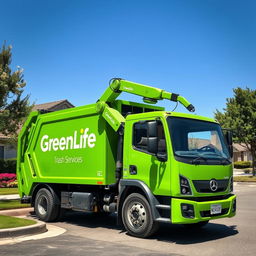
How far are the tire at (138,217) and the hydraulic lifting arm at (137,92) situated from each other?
2.56 metres

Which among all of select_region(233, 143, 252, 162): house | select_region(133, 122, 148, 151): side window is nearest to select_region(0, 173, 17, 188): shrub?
select_region(133, 122, 148, 151): side window

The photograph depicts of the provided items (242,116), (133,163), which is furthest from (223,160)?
(242,116)

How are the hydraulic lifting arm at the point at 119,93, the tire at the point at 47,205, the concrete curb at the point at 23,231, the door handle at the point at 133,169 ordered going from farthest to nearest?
the tire at the point at 47,205
the hydraulic lifting arm at the point at 119,93
the door handle at the point at 133,169
the concrete curb at the point at 23,231

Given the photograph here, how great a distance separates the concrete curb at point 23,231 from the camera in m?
7.73

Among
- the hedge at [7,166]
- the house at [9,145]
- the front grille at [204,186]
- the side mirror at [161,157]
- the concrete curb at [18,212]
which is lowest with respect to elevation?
the concrete curb at [18,212]

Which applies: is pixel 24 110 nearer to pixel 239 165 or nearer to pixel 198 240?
pixel 198 240

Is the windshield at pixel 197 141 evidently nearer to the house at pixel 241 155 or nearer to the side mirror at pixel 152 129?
the side mirror at pixel 152 129

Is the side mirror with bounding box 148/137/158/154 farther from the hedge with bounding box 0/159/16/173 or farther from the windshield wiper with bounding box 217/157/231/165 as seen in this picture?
the hedge with bounding box 0/159/16/173

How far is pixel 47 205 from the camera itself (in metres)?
10.4

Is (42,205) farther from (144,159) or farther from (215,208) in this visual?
(215,208)

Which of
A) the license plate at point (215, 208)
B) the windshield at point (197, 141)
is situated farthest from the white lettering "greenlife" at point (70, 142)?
the license plate at point (215, 208)

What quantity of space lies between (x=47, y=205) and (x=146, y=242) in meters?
3.89

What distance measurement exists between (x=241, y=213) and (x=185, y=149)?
18.2 feet

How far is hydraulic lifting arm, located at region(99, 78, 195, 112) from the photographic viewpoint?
915 centimetres
